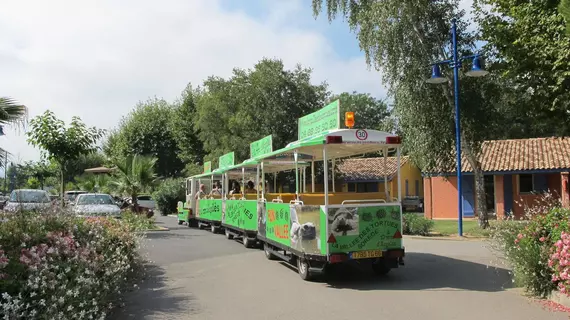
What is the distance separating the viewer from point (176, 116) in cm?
4847

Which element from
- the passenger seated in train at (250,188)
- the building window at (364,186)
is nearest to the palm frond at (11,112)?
the passenger seated in train at (250,188)

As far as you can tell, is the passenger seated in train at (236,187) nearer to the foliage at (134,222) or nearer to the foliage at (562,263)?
the foliage at (134,222)

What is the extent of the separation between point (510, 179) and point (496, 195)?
1.15 m

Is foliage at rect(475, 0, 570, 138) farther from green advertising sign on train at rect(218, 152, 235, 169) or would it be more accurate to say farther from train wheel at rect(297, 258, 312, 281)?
green advertising sign on train at rect(218, 152, 235, 169)

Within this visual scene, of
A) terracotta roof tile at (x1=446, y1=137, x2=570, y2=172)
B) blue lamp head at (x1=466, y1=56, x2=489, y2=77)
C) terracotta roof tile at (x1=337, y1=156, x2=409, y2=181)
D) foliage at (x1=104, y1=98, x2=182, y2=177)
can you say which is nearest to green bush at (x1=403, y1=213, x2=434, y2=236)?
blue lamp head at (x1=466, y1=56, x2=489, y2=77)

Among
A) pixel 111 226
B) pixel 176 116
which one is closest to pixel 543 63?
pixel 111 226

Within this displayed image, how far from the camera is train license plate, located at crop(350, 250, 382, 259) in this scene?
30.4 ft

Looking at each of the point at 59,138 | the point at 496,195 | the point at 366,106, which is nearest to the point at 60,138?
the point at 59,138

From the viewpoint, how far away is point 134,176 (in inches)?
914

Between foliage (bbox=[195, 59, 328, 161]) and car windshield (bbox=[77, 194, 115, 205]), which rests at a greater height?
foliage (bbox=[195, 59, 328, 161])

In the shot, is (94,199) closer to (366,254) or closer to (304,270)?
(304,270)

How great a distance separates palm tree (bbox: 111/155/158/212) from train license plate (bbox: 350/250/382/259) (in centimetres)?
1608

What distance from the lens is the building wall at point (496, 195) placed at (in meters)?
26.3

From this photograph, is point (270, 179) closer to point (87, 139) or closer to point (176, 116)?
point (87, 139)
